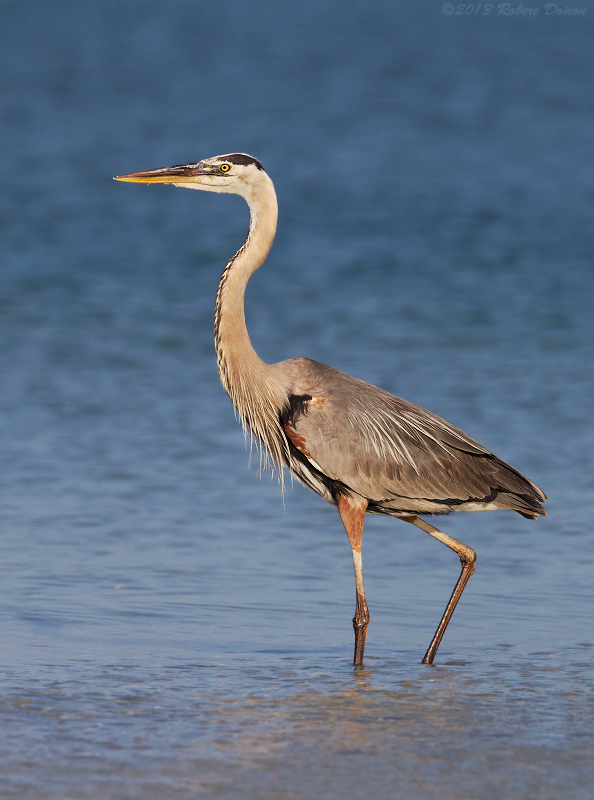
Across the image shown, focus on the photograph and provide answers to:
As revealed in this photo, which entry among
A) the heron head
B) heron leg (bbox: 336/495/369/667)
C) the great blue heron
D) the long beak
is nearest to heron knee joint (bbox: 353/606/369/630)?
heron leg (bbox: 336/495/369/667)

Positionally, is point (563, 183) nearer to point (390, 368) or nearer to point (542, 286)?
point (542, 286)

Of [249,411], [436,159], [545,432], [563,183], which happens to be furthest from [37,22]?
[249,411]

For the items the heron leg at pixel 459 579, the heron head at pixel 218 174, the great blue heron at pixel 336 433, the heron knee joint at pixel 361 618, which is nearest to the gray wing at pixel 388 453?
the great blue heron at pixel 336 433

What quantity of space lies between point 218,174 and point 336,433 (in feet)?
5.26

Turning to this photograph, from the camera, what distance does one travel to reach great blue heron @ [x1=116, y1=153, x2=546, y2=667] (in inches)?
266

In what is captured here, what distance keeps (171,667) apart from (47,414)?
5.77 metres

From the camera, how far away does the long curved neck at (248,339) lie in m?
6.93

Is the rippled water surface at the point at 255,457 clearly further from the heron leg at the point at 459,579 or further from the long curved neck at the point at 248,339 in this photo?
the long curved neck at the point at 248,339

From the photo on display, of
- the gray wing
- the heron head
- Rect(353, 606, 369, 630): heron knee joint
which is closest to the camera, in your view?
Rect(353, 606, 369, 630): heron knee joint

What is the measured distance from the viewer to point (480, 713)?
5309mm

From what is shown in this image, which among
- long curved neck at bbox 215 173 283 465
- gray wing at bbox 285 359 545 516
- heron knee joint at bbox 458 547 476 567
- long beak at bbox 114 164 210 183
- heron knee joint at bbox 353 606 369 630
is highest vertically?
long beak at bbox 114 164 210 183

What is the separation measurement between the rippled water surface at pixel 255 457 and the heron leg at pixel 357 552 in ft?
0.40

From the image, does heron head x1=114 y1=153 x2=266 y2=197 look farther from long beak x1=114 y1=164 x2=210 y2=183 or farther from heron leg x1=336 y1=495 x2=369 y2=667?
heron leg x1=336 y1=495 x2=369 y2=667

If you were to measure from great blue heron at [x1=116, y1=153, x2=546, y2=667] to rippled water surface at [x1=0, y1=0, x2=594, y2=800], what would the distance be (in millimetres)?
666
